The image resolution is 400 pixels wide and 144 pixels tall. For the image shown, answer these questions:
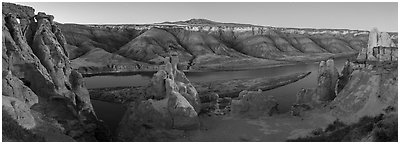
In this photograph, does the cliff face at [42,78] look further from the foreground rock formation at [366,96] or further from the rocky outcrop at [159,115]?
the foreground rock formation at [366,96]

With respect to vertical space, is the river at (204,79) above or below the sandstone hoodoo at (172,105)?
below

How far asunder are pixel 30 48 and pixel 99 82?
134 ft

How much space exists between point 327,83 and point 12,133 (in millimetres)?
22477

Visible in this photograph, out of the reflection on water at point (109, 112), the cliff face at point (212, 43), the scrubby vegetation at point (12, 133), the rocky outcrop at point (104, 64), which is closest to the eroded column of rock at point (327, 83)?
the reflection on water at point (109, 112)

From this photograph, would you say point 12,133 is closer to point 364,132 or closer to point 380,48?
point 364,132

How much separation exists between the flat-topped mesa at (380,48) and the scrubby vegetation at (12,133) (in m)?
23.7

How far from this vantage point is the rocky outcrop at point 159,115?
80.1ft

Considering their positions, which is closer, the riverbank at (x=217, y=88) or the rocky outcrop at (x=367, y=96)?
the rocky outcrop at (x=367, y=96)

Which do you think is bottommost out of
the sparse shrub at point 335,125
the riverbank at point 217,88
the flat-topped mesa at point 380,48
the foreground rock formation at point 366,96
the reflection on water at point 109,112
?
the riverbank at point 217,88

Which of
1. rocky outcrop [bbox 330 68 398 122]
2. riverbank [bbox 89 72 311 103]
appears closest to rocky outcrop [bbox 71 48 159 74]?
riverbank [bbox 89 72 311 103]

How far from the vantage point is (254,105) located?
2894cm

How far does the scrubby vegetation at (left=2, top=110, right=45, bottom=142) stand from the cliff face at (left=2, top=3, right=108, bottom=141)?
1161 millimetres

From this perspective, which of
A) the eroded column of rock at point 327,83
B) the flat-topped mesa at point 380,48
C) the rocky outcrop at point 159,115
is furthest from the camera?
the eroded column of rock at point 327,83

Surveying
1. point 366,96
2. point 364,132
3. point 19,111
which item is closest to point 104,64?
point 366,96
